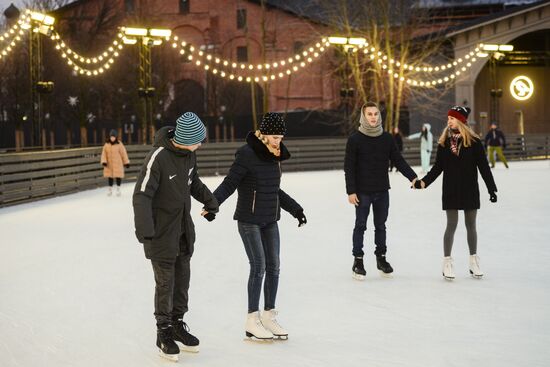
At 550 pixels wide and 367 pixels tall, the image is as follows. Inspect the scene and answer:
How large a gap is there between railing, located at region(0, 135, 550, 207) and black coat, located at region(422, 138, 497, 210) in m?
11.9

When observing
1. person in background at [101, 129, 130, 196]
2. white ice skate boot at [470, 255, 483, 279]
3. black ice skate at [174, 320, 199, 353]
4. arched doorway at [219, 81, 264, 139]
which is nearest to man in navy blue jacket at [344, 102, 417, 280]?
white ice skate boot at [470, 255, 483, 279]

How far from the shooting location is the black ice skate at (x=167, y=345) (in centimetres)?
545

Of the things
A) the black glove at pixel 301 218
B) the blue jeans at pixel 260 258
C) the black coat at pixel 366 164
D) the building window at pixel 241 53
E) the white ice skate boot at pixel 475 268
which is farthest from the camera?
the building window at pixel 241 53

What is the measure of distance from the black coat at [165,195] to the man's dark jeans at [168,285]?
83 millimetres

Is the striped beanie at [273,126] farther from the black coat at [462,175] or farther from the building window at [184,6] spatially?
the building window at [184,6]

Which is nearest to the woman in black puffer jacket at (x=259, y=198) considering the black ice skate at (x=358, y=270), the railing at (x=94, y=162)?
the black ice skate at (x=358, y=270)

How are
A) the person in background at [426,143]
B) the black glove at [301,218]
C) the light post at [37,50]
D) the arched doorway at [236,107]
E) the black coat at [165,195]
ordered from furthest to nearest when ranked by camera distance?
1. the arched doorway at [236,107]
2. the person in background at [426,143]
3. the light post at [37,50]
4. the black glove at [301,218]
5. the black coat at [165,195]

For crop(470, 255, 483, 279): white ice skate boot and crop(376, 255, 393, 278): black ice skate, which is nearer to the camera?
crop(470, 255, 483, 279): white ice skate boot

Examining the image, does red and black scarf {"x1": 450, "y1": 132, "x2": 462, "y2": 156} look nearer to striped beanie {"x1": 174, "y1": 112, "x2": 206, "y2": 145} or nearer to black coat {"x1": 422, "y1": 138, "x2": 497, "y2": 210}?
black coat {"x1": 422, "y1": 138, "x2": 497, "y2": 210}

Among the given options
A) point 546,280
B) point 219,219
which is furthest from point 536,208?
point 546,280

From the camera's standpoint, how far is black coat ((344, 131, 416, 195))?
850cm

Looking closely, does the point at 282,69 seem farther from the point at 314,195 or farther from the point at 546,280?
the point at 546,280

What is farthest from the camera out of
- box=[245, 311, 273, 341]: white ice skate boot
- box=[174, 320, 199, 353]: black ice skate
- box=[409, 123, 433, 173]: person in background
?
box=[409, 123, 433, 173]: person in background

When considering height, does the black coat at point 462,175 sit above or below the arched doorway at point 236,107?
below
